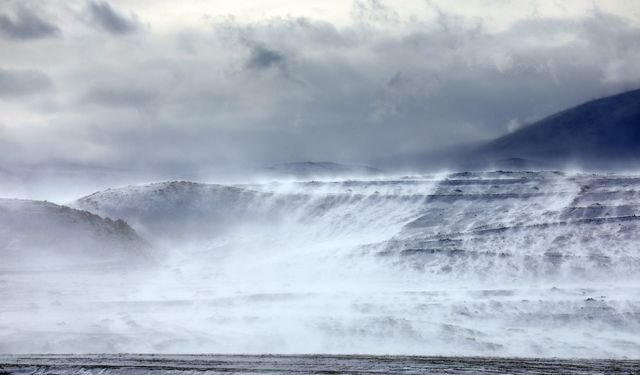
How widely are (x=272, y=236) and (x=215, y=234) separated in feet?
15.6

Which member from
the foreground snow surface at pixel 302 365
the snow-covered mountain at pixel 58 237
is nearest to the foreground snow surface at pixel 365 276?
the snow-covered mountain at pixel 58 237

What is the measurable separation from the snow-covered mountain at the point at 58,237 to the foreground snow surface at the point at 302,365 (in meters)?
17.2

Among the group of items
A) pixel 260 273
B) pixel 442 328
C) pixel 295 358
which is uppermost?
pixel 260 273

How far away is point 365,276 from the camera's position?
2952cm

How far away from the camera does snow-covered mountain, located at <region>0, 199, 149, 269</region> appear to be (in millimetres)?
32375

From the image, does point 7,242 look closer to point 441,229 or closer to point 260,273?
point 260,273

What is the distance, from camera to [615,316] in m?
21.3

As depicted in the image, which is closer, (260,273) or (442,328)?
(442,328)

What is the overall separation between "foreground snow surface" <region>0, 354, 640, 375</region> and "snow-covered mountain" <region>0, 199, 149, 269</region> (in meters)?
17.2

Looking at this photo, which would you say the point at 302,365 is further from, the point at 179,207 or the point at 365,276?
Result: the point at 179,207

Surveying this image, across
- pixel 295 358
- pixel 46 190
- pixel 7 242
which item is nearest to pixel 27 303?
pixel 7 242

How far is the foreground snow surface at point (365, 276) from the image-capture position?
19625 millimetres

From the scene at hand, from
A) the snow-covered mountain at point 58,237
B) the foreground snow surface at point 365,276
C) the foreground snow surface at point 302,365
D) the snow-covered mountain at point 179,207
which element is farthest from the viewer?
the snow-covered mountain at point 179,207

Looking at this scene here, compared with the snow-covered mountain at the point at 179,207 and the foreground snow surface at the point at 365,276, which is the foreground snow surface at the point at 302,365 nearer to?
the foreground snow surface at the point at 365,276
